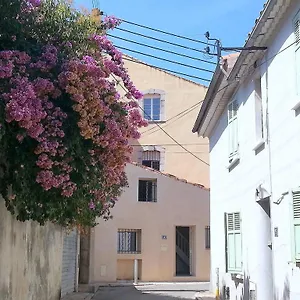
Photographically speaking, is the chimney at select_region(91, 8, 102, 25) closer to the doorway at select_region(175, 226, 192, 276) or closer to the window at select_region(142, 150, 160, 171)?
the doorway at select_region(175, 226, 192, 276)

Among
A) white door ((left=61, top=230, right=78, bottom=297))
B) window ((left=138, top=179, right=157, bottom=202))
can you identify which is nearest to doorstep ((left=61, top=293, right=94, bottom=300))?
white door ((left=61, top=230, right=78, bottom=297))

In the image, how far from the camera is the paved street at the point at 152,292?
59.3 ft

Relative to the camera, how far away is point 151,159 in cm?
2945

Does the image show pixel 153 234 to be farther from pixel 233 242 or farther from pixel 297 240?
pixel 297 240

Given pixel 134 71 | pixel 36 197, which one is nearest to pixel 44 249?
pixel 36 197

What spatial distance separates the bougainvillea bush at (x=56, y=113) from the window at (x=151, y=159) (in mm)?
21791

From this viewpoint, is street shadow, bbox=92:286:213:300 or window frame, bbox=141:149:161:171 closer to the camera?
street shadow, bbox=92:286:213:300

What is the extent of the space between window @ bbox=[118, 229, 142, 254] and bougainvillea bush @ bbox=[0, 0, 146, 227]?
58.3 feet

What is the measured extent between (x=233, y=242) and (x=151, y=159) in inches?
647

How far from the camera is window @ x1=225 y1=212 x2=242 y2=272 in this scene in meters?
12.8

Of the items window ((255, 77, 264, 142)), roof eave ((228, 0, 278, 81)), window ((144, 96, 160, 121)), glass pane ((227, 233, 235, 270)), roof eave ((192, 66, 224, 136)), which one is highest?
window ((144, 96, 160, 121))

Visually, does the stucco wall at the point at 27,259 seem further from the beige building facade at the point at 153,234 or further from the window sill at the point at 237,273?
the beige building facade at the point at 153,234

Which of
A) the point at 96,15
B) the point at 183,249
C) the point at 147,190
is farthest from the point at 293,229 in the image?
the point at 183,249

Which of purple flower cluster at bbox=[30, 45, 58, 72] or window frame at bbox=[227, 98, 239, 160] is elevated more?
window frame at bbox=[227, 98, 239, 160]
